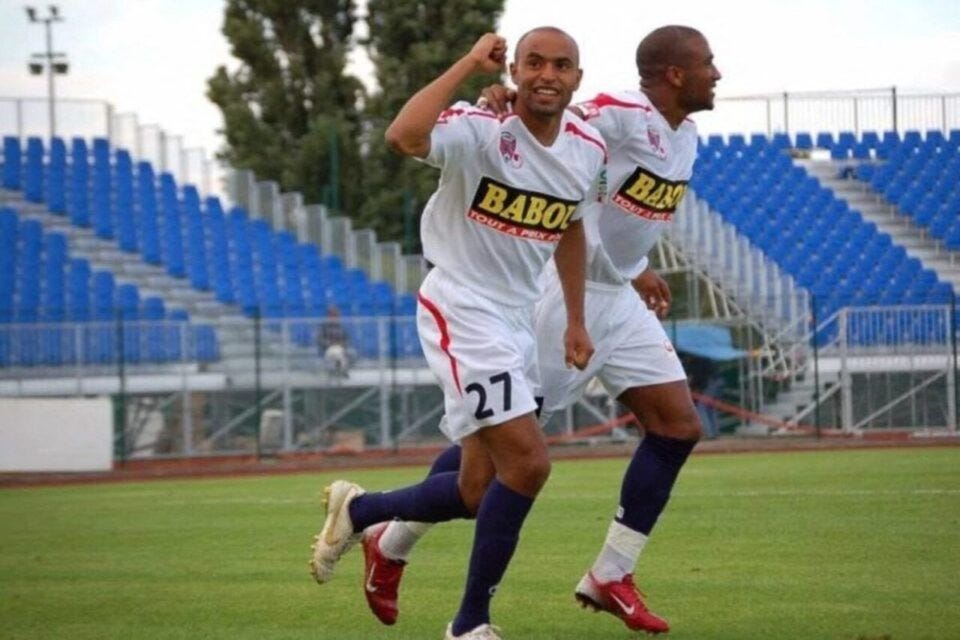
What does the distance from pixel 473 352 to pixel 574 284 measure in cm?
69

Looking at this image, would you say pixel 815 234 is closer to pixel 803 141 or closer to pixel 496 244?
pixel 803 141

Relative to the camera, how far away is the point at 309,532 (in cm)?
1412

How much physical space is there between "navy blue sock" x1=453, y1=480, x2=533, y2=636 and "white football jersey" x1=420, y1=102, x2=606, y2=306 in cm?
79

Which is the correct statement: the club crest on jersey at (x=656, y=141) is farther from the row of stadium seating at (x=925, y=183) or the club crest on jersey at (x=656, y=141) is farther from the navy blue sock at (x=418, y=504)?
the row of stadium seating at (x=925, y=183)

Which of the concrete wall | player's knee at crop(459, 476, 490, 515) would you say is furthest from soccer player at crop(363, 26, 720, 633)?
the concrete wall

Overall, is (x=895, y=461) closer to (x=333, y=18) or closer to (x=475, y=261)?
(x=475, y=261)

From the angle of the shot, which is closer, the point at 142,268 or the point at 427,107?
the point at 427,107

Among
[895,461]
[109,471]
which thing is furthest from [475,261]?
[109,471]

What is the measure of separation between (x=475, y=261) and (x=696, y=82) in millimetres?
1690

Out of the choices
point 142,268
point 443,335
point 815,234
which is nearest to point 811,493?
point 443,335

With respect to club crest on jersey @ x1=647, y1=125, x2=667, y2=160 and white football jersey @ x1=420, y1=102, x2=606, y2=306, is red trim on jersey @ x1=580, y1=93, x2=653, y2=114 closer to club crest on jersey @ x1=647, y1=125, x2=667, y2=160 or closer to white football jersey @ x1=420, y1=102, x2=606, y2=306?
club crest on jersey @ x1=647, y1=125, x2=667, y2=160

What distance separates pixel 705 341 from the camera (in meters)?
30.1

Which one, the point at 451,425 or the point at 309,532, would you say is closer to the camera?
the point at 451,425

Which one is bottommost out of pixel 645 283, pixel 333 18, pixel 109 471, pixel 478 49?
pixel 109 471
